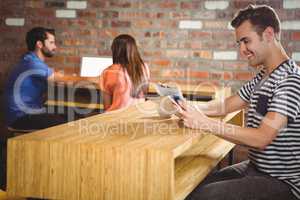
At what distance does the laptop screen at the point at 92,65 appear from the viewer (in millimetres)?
4891

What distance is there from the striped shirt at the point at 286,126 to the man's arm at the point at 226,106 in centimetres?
42

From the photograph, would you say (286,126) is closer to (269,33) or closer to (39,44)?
(269,33)

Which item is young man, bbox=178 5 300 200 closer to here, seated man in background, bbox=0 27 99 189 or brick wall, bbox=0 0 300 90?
seated man in background, bbox=0 27 99 189

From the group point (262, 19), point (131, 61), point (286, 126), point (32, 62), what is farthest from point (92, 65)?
point (286, 126)

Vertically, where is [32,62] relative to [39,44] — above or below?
below

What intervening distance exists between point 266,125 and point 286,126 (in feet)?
0.37

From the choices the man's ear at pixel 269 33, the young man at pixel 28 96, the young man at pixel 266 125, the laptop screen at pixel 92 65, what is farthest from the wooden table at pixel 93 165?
the laptop screen at pixel 92 65

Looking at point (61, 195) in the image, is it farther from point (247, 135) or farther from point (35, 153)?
point (247, 135)

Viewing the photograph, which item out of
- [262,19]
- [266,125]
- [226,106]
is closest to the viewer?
[266,125]

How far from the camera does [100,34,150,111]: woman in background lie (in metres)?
3.49

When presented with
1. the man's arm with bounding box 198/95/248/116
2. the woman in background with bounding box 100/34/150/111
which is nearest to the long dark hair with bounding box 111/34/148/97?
the woman in background with bounding box 100/34/150/111

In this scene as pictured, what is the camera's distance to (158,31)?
4852 millimetres

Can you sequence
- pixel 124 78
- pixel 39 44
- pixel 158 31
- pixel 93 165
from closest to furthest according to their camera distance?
pixel 93 165, pixel 124 78, pixel 39 44, pixel 158 31

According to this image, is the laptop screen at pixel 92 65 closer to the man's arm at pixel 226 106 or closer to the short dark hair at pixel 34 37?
the short dark hair at pixel 34 37
